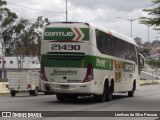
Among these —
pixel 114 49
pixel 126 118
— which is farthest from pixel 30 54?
pixel 126 118

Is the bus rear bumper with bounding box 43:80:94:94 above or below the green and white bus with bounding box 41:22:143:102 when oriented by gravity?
below

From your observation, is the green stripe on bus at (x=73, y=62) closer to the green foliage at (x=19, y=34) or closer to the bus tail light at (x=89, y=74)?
the bus tail light at (x=89, y=74)

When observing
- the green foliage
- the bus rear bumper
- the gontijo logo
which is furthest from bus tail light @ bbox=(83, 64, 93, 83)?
the green foliage

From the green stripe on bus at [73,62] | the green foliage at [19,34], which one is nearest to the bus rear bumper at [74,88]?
the green stripe on bus at [73,62]

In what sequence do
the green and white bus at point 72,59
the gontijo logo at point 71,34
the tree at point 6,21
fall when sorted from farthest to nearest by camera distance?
1. the tree at point 6,21
2. the gontijo logo at point 71,34
3. the green and white bus at point 72,59

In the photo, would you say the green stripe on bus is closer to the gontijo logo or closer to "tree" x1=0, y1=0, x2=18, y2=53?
the gontijo logo

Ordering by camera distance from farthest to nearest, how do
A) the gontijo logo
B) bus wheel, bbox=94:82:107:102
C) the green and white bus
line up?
bus wheel, bbox=94:82:107:102
the gontijo logo
the green and white bus

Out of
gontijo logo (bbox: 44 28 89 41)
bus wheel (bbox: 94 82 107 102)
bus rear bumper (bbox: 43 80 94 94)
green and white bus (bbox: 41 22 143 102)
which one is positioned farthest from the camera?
bus wheel (bbox: 94 82 107 102)

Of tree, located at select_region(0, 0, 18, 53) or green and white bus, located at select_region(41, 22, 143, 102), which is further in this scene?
tree, located at select_region(0, 0, 18, 53)

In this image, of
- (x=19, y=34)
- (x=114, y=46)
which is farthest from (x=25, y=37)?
(x=114, y=46)

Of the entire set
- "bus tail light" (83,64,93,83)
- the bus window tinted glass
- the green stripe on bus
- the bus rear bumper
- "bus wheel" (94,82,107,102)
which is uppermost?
the bus window tinted glass

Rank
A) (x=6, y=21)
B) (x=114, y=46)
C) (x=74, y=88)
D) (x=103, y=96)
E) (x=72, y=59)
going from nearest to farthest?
(x=74, y=88) → (x=72, y=59) → (x=103, y=96) → (x=114, y=46) → (x=6, y=21)

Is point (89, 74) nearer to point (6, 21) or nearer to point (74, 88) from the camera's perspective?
point (74, 88)

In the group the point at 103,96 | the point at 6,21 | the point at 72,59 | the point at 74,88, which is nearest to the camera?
the point at 74,88
